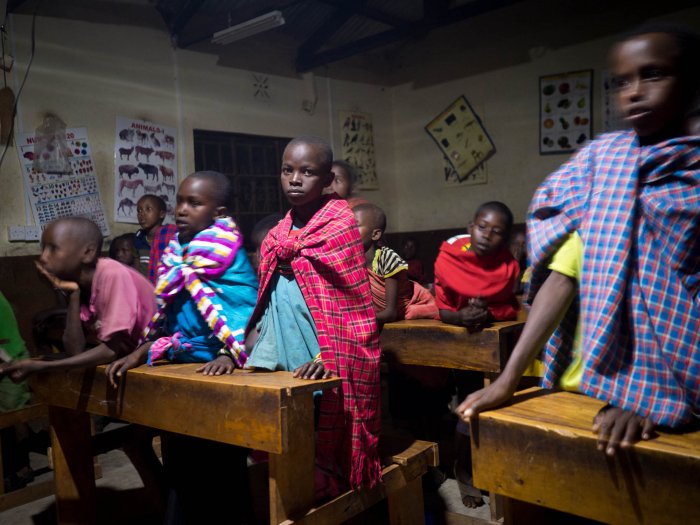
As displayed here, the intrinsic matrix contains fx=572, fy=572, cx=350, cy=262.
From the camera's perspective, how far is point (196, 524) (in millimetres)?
2123

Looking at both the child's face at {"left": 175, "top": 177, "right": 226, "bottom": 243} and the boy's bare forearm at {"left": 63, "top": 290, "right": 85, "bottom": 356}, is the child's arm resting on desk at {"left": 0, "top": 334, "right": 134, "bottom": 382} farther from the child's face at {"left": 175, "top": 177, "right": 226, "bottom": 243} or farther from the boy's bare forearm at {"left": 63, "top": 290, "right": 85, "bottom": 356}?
the child's face at {"left": 175, "top": 177, "right": 226, "bottom": 243}

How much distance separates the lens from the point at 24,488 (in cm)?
312

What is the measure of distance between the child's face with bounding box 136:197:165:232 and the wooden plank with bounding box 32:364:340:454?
2619 millimetres

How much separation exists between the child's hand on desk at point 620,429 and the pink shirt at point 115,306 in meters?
1.65

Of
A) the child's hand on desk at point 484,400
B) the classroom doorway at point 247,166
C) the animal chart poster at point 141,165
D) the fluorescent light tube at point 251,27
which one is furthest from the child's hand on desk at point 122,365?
the classroom doorway at point 247,166

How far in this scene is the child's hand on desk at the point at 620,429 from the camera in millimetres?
1047

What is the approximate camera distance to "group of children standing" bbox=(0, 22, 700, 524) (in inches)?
42.6

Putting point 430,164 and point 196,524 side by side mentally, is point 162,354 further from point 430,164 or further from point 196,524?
point 430,164

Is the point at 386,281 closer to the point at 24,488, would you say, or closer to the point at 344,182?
the point at 344,182

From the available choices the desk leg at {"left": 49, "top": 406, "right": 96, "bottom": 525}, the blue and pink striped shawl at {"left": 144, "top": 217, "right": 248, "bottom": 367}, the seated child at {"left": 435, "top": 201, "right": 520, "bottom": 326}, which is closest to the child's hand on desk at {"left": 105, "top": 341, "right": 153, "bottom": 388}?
the blue and pink striped shawl at {"left": 144, "top": 217, "right": 248, "bottom": 367}

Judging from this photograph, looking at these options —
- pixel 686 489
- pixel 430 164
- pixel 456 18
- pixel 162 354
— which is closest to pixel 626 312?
pixel 686 489

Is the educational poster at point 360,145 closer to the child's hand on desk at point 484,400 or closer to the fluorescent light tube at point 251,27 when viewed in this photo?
the fluorescent light tube at point 251,27

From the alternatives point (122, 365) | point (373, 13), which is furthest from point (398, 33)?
point (122, 365)

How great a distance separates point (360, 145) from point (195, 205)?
5.56m
